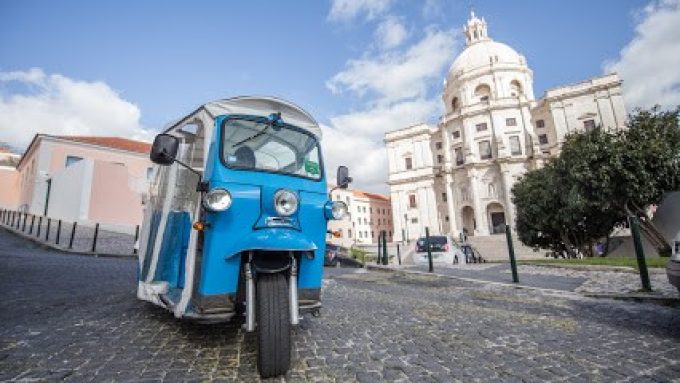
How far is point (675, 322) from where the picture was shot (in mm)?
4348

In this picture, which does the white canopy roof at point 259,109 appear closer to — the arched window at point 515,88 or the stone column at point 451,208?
the stone column at point 451,208

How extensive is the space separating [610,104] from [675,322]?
5075 cm

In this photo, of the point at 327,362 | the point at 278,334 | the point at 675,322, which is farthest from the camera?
the point at 675,322

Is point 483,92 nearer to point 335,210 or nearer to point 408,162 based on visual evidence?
point 408,162

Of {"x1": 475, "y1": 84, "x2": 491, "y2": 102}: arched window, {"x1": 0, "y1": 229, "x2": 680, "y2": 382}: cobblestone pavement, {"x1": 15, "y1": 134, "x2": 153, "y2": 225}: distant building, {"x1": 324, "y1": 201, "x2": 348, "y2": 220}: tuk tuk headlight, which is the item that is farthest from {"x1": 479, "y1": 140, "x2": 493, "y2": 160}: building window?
{"x1": 324, "y1": 201, "x2": 348, "y2": 220}: tuk tuk headlight

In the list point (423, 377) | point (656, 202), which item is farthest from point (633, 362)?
point (656, 202)

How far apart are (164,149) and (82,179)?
2345 centimetres

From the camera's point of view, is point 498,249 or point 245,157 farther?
point 498,249

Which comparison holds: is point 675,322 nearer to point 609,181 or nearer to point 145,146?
point 609,181

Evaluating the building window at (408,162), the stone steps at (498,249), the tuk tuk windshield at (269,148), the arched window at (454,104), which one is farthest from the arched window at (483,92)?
the tuk tuk windshield at (269,148)

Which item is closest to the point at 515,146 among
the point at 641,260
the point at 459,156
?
the point at 459,156

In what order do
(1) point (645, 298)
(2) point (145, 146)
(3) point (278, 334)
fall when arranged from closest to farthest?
(3) point (278, 334), (1) point (645, 298), (2) point (145, 146)

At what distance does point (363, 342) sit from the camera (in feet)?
11.6

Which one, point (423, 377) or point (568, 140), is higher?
point (568, 140)
